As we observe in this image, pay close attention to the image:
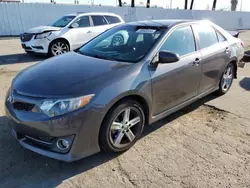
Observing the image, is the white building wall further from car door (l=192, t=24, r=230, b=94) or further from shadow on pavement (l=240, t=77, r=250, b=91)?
car door (l=192, t=24, r=230, b=94)

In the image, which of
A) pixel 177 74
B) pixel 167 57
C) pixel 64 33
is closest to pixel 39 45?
pixel 64 33

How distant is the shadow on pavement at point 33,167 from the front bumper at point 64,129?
0.80ft

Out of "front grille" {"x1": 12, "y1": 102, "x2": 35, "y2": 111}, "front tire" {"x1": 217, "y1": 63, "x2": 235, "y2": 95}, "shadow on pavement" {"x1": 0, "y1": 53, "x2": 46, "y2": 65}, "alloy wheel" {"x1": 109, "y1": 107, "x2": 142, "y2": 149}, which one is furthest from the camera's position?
"shadow on pavement" {"x1": 0, "y1": 53, "x2": 46, "y2": 65}

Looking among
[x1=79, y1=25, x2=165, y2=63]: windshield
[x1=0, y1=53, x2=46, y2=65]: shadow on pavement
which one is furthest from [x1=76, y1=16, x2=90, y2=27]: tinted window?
[x1=79, y1=25, x2=165, y2=63]: windshield

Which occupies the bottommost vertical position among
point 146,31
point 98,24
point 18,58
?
point 18,58

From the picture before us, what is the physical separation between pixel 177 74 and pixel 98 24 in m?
7.14

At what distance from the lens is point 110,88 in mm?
2645

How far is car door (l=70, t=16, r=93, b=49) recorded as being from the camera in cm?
915

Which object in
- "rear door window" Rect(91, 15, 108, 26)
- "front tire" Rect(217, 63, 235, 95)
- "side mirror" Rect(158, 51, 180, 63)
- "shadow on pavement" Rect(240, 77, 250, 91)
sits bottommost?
"shadow on pavement" Rect(240, 77, 250, 91)

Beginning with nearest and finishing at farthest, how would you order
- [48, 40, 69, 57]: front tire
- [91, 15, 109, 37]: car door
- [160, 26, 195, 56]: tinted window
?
[160, 26, 195, 56]: tinted window < [48, 40, 69, 57]: front tire < [91, 15, 109, 37]: car door

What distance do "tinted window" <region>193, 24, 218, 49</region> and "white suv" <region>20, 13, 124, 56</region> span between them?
599 centimetres

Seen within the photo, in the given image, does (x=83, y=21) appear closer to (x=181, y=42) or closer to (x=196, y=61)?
(x=181, y=42)

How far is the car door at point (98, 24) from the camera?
9.65m

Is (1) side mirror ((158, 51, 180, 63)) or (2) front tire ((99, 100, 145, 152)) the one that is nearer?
(2) front tire ((99, 100, 145, 152))
